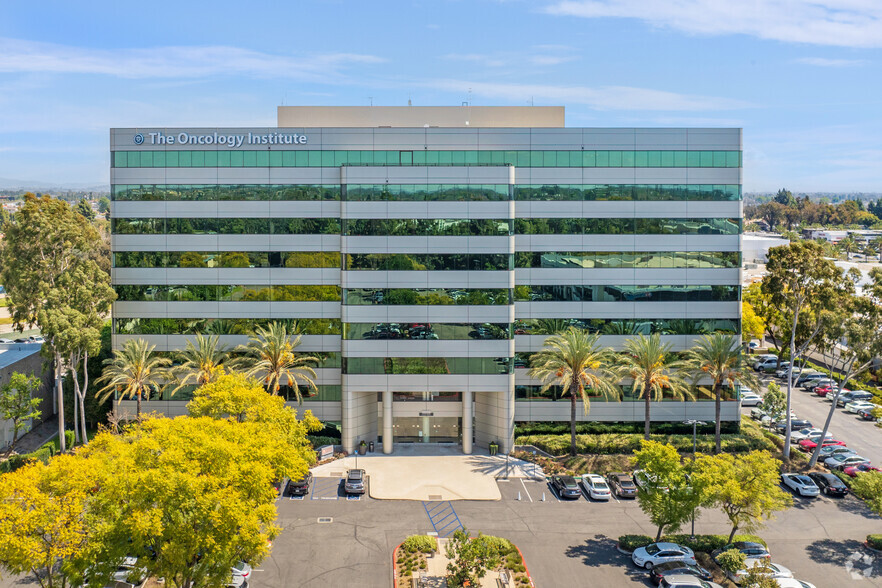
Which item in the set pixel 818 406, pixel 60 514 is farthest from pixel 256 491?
pixel 818 406

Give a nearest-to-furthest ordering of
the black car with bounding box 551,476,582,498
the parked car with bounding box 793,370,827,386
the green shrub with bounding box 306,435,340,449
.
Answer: the black car with bounding box 551,476,582,498 → the green shrub with bounding box 306,435,340,449 → the parked car with bounding box 793,370,827,386

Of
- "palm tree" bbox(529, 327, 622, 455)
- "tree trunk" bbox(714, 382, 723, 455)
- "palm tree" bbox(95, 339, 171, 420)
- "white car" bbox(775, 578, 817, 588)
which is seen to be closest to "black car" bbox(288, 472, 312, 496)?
"palm tree" bbox(95, 339, 171, 420)

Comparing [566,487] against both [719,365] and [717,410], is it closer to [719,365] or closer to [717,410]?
[717,410]

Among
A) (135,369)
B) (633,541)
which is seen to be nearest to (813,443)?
(633,541)

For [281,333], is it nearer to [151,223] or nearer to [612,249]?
[151,223]

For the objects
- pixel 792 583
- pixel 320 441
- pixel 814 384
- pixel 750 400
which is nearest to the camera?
pixel 792 583

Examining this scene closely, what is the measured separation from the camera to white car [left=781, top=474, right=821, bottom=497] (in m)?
53.3

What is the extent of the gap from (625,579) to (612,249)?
31.7m

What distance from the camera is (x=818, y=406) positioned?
7844cm

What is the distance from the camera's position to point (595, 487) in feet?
173

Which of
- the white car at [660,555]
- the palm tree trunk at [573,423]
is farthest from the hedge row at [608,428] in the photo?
the white car at [660,555]

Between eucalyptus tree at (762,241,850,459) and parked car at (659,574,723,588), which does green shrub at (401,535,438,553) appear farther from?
eucalyptus tree at (762,241,850,459)

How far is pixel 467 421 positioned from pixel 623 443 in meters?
14.7

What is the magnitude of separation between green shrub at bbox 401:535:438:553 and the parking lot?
4.47ft
